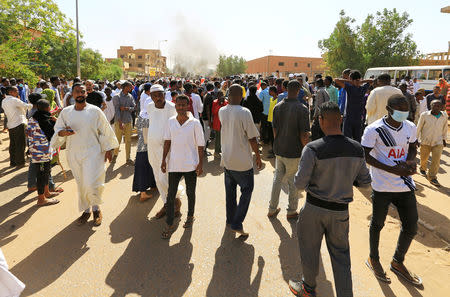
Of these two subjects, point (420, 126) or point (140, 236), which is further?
point (420, 126)

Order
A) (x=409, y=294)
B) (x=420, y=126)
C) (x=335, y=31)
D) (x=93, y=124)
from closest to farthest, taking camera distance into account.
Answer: (x=409, y=294) < (x=93, y=124) < (x=420, y=126) < (x=335, y=31)

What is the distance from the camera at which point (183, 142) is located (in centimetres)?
367

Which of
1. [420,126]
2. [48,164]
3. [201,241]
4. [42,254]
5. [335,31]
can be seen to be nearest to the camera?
[42,254]

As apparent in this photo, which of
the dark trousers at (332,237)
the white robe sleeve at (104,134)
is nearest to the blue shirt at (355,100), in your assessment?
the dark trousers at (332,237)

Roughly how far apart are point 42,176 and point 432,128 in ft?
24.5

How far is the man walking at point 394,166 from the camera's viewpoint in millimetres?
2805

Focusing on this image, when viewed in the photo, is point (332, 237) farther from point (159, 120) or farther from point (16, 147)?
point (16, 147)

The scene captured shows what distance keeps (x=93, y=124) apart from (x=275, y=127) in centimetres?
258

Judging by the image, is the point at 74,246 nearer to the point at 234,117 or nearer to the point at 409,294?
the point at 234,117

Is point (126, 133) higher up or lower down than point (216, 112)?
lower down

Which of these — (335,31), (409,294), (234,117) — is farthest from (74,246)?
(335,31)

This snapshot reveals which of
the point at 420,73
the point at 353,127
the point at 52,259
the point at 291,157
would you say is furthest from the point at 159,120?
the point at 420,73

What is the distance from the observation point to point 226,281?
2.93 meters

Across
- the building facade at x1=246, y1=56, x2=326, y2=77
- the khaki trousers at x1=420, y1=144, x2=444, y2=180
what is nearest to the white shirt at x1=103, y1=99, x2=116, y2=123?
the khaki trousers at x1=420, y1=144, x2=444, y2=180
